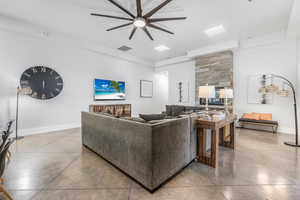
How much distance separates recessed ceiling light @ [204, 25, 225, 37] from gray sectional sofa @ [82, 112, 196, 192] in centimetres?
339

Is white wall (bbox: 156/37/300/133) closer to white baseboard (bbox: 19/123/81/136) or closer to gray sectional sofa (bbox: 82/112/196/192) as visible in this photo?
gray sectional sofa (bbox: 82/112/196/192)

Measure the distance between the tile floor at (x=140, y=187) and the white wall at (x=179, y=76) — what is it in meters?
3.96

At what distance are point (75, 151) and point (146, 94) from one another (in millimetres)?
5097

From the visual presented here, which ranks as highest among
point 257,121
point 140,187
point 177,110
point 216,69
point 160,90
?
point 216,69

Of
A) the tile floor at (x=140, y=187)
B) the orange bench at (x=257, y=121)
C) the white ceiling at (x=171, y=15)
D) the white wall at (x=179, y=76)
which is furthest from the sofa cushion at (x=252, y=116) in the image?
the white ceiling at (x=171, y=15)

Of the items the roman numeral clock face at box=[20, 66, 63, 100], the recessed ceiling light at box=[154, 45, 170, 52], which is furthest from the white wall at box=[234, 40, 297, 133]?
the roman numeral clock face at box=[20, 66, 63, 100]

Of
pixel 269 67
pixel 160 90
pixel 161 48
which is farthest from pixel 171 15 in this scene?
pixel 160 90

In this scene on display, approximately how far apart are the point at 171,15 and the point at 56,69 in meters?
4.06

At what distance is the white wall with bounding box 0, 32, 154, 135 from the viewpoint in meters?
3.58

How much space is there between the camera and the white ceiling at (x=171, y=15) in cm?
291

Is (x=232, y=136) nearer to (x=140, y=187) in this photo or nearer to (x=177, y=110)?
(x=177, y=110)

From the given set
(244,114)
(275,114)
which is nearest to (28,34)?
(244,114)

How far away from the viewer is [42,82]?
4043 mm

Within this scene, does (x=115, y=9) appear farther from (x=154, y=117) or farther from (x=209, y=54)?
(x=209, y=54)
